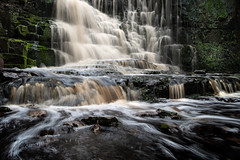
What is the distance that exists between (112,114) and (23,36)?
27.8 ft

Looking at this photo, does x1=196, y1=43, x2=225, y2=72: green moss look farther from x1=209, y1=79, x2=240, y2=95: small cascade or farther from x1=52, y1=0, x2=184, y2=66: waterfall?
x1=209, y1=79, x2=240, y2=95: small cascade

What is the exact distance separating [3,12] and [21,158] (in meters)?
10.1

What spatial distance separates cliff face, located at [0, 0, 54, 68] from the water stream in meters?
0.78

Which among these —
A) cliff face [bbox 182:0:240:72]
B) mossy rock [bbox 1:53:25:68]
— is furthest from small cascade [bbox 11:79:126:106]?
cliff face [bbox 182:0:240:72]

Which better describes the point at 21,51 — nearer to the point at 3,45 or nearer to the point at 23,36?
the point at 3,45

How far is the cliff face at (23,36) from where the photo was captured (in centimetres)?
793

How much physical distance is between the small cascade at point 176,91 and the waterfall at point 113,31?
707cm

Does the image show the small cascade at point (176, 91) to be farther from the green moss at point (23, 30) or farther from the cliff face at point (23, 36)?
the green moss at point (23, 30)

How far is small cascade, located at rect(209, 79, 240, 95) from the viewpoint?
6270 millimetres

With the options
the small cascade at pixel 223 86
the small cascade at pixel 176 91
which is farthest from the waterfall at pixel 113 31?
the small cascade at pixel 176 91

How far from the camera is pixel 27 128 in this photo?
2.52 m

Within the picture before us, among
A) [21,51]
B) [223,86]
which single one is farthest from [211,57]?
[21,51]

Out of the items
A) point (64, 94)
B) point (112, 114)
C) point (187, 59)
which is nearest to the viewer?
point (112, 114)

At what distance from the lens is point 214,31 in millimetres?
14164
